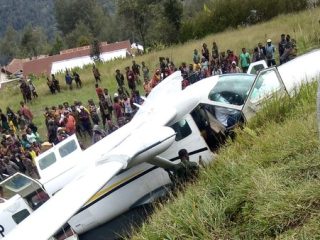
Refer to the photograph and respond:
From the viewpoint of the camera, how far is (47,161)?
9.26 metres

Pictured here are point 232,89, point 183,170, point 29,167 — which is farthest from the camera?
point 29,167

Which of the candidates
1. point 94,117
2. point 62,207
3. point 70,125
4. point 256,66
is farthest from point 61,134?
point 62,207

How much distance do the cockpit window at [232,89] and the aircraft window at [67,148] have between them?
2666 mm

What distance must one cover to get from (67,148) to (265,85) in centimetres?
371

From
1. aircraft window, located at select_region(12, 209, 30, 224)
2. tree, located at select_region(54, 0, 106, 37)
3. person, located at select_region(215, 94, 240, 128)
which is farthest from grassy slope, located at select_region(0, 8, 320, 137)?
tree, located at select_region(54, 0, 106, 37)

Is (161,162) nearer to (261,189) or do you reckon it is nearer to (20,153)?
(261,189)

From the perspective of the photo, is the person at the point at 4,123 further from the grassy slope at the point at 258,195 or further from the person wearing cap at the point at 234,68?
the grassy slope at the point at 258,195

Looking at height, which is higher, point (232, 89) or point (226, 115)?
point (232, 89)

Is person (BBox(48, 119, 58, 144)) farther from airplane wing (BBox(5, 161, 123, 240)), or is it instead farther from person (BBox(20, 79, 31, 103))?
person (BBox(20, 79, 31, 103))

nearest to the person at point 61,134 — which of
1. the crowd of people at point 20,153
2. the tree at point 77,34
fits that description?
the crowd of people at point 20,153

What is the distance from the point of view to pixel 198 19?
128 ft

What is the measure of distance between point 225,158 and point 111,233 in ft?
10.4

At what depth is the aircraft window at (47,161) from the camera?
30.1ft

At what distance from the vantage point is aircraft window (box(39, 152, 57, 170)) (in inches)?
362
